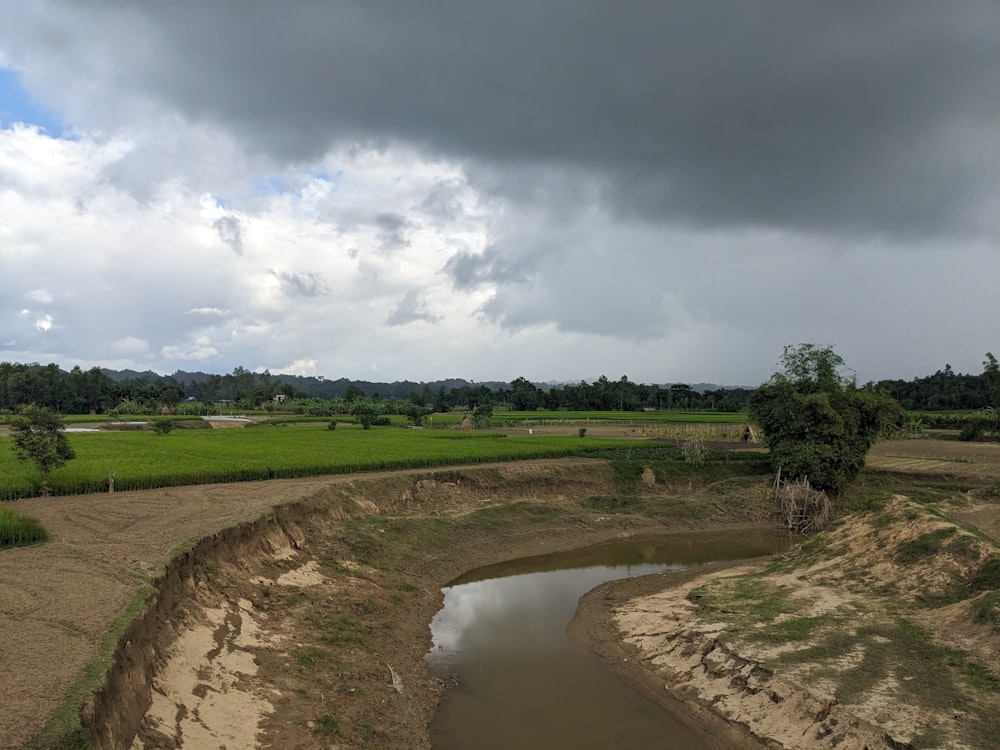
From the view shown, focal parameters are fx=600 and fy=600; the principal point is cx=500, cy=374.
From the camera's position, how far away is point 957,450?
1854 inches

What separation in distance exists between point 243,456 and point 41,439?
1060 centimetres

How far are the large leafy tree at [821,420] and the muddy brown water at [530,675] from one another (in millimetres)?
11980

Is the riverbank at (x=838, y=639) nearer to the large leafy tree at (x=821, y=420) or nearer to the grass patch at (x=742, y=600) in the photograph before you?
the grass patch at (x=742, y=600)

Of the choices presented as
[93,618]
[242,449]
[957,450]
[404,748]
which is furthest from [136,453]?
[957,450]

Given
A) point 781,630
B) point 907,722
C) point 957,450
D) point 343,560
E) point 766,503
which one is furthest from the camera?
point 957,450

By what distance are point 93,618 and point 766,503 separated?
30865mm

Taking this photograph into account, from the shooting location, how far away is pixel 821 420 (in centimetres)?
3128

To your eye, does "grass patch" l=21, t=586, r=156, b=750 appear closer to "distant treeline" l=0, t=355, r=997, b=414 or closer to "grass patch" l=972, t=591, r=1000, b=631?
"grass patch" l=972, t=591, r=1000, b=631

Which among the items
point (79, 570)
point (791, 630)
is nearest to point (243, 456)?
point (79, 570)

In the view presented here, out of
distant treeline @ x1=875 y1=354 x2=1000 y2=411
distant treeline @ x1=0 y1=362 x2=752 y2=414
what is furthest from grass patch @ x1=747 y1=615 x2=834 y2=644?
distant treeline @ x1=875 y1=354 x2=1000 y2=411

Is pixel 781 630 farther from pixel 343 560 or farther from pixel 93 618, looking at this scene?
pixel 93 618

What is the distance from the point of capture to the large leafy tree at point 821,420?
3100 cm

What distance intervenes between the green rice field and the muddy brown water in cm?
1043

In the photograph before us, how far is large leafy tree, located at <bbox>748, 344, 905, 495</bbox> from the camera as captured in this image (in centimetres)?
3100
